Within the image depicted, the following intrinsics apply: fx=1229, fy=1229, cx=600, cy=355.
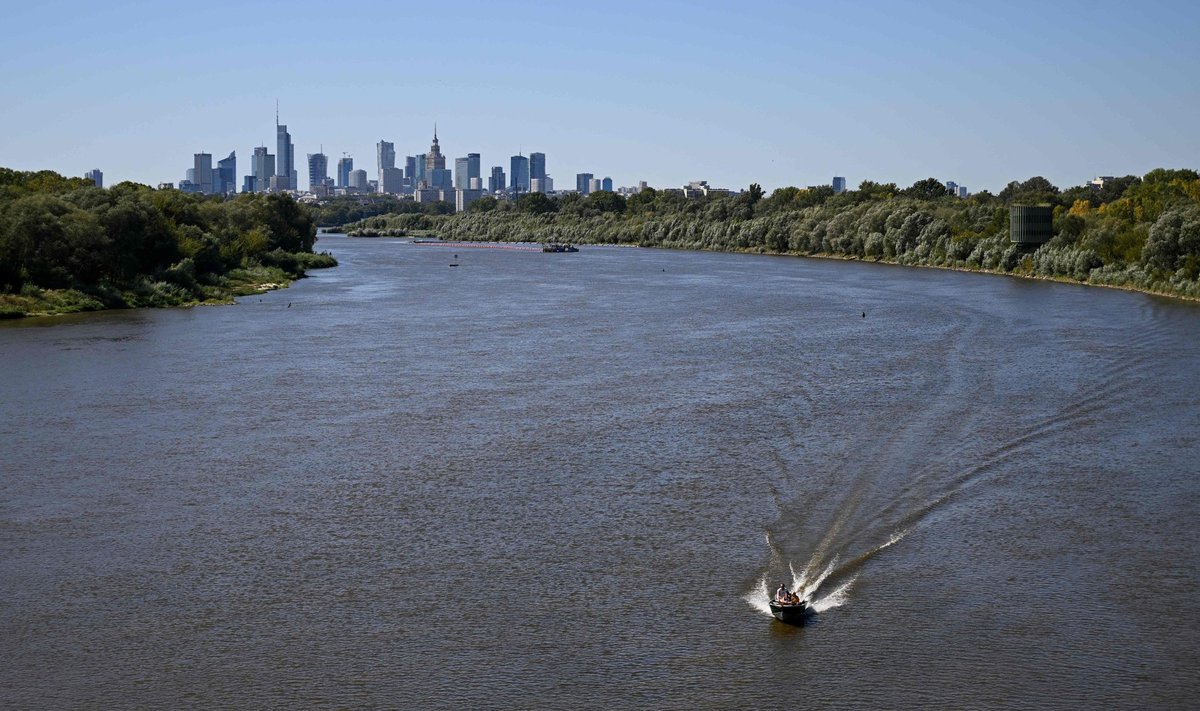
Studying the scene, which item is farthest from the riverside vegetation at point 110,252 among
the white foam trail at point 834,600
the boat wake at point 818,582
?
the white foam trail at point 834,600

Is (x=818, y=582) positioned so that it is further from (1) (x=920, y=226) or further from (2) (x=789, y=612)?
(1) (x=920, y=226)

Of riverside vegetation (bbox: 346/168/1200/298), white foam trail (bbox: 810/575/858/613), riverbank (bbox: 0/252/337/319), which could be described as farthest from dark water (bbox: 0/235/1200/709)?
riverside vegetation (bbox: 346/168/1200/298)

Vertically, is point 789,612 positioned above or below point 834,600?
above

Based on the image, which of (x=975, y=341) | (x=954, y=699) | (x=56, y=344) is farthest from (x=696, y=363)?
(x=954, y=699)

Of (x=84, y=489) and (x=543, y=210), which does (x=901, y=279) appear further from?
(x=543, y=210)

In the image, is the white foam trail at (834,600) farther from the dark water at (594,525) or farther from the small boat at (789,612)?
the small boat at (789,612)

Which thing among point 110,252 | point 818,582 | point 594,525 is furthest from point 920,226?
point 818,582

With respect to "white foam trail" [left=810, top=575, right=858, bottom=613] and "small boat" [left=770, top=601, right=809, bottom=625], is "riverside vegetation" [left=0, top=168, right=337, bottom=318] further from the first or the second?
"small boat" [left=770, top=601, right=809, bottom=625]
